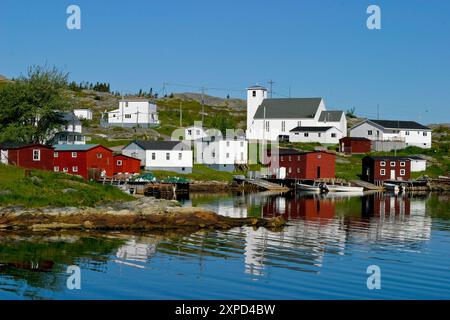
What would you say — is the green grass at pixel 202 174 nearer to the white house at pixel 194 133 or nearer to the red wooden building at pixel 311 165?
the red wooden building at pixel 311 165

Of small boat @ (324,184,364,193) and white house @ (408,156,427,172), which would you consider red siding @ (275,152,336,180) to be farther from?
white house @ (408,156,427,172)

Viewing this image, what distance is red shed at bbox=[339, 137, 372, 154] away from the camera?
112 metres

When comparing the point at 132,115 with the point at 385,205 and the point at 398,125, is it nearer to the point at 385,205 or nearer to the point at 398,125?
the point at 398,125

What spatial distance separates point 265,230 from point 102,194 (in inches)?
484

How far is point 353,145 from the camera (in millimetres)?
111625

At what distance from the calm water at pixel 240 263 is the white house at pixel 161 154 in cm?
4060

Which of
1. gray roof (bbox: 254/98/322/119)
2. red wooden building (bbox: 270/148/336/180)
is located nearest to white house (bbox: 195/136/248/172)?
red wooden building (bbox: 270/148/336/180)

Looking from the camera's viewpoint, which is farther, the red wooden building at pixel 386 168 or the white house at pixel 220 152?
the white house at pixel 220 152

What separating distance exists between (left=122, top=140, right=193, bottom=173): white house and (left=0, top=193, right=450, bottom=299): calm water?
133ft

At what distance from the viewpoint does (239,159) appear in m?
100

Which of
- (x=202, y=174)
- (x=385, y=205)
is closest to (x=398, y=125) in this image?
(x=202, y=174)

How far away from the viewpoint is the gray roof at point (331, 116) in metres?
120

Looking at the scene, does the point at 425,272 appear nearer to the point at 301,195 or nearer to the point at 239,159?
the point at 301,195

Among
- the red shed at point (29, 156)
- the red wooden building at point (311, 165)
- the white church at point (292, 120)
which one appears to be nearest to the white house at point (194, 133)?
the white church at point (292, 120)
